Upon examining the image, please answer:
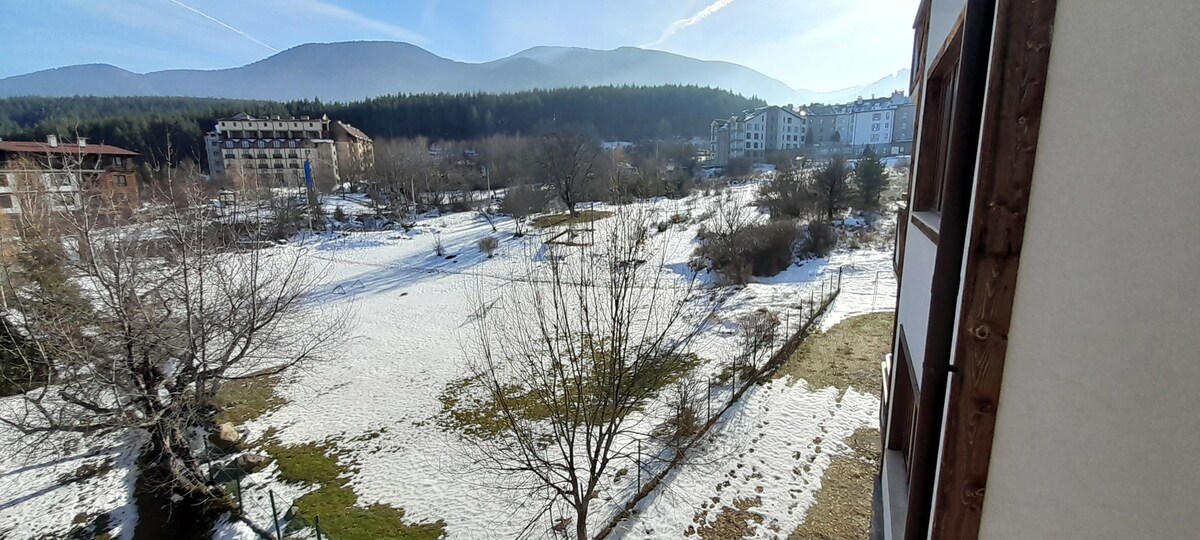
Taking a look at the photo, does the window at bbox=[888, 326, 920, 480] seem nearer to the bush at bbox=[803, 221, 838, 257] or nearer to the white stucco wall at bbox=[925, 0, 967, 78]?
the white stucco wall at bbox=[925, 0, 967, 78]

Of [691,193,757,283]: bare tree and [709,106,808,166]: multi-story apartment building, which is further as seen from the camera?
[709,106,808,166]: multi-story apartment building

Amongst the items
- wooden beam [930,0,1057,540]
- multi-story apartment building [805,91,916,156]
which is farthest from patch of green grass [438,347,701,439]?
multi-story apartment building [805,91,916,156]

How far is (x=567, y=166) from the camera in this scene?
3794 centimetres

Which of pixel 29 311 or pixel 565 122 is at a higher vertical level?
pixel 565 122

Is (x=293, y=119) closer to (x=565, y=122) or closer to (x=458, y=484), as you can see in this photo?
(x=565, y=122)

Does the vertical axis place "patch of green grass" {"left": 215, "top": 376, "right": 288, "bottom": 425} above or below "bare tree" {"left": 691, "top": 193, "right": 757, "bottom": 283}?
below

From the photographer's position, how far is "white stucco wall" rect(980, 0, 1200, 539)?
1220 millimetres

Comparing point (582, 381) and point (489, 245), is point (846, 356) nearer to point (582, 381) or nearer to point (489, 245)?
point (582, 381)

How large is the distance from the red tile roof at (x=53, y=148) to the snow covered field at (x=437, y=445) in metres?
5.82

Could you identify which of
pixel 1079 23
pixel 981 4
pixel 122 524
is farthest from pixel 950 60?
pixel 122 524

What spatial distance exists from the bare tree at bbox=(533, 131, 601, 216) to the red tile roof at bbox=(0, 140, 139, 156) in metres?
24.3

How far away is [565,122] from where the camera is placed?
309 feet

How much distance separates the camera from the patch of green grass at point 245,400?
497 inches

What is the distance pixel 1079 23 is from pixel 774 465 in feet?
30.1
